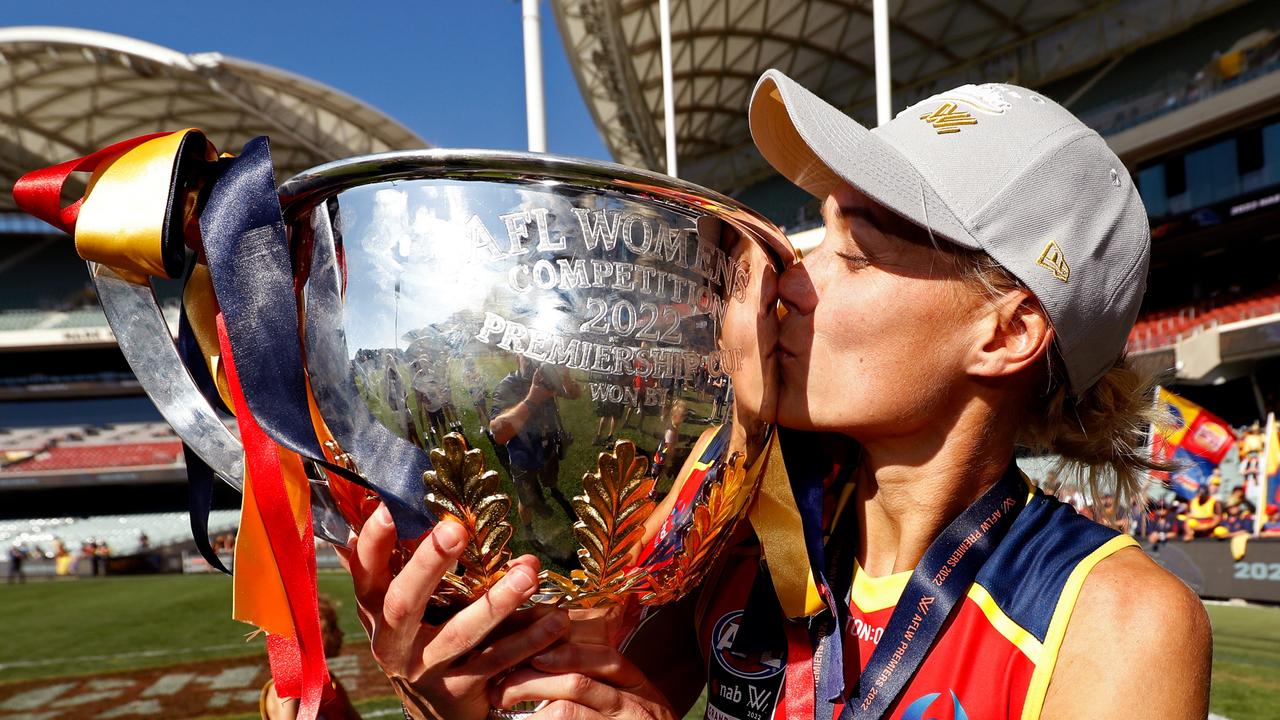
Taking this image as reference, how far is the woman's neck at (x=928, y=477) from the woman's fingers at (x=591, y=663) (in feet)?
1.22

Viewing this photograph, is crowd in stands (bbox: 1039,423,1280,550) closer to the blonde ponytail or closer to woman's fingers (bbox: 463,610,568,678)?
the blonde ponytail

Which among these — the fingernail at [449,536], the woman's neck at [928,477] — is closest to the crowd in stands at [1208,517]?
the woman's neck at [928,477]

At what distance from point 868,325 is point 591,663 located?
499mm

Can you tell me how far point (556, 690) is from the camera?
0.99 meters

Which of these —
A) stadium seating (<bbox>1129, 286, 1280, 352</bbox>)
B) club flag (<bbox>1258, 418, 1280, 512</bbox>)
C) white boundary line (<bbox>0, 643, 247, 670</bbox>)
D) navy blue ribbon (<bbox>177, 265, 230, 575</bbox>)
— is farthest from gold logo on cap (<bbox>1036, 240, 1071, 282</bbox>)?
stadium seating (<bbox>1129, 286, 1280, 352</bbox>)

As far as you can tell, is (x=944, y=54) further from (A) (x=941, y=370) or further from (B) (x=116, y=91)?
(A) (x=941, y=370)

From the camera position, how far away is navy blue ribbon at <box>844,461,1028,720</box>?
3.45 feet

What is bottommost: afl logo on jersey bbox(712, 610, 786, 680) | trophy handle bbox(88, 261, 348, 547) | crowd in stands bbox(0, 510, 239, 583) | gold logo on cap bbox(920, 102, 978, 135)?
crowd in stands bbox(0, 510, 239, 583)

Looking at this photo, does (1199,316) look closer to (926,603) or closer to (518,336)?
(926,603)

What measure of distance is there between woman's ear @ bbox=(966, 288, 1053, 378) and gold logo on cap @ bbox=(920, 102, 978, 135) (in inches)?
8.1

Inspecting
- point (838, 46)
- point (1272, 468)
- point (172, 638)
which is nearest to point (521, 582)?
point (172, 638)

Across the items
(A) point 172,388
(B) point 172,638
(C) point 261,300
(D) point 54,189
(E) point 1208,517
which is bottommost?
(B) point 172,638

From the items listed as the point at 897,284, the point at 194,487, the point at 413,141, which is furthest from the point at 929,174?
the point at 413,141

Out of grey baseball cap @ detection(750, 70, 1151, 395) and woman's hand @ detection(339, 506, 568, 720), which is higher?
grey baseball cap @ detection(750, 70, 1151, 395)
